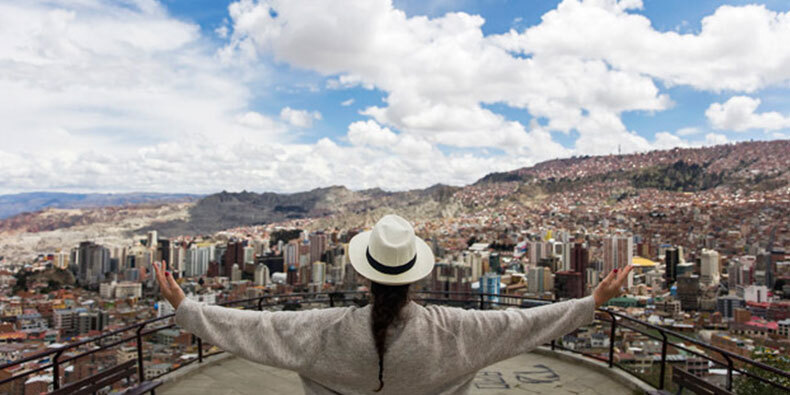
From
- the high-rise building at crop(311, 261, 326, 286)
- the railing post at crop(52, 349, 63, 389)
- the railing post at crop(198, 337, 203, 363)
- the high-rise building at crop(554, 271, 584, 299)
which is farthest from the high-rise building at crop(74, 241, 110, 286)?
the railing post at crop(52, 349, 63, 389)

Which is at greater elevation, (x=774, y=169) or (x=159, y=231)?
(x=774, y=169)

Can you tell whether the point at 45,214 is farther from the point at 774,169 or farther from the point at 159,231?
the point at 774,169

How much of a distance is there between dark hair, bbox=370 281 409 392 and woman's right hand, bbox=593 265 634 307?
54 cm

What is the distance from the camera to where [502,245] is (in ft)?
204

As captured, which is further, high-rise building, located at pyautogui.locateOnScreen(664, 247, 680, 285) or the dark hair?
high-rise building, located at pyautogui.locateOnScreen(664, 247, 680, 285)

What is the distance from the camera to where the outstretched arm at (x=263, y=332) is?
1415 millimetres

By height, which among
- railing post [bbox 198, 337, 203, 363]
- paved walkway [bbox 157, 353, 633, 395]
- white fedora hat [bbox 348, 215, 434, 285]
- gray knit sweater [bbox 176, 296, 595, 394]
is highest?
white fedora hat [bbox 348, 215, 434, 285]

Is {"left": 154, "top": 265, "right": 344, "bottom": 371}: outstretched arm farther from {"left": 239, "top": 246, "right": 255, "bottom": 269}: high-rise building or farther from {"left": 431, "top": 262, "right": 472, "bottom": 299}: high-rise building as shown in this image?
{"left": 239, "top": 246, "right": 255, "bottom": 269}: high-rise building

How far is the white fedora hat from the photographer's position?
1.42 m

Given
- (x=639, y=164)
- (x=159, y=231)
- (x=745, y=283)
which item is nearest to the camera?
(x=745, y=283)

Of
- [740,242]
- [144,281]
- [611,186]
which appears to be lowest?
[144,281]

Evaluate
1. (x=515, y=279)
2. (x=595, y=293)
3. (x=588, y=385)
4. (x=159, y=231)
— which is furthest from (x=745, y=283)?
(x=159, y=231)

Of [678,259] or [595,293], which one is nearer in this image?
[595,293]

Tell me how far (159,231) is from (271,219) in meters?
31.1
